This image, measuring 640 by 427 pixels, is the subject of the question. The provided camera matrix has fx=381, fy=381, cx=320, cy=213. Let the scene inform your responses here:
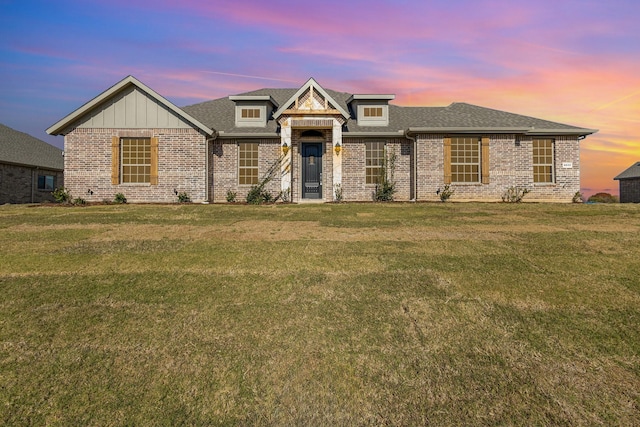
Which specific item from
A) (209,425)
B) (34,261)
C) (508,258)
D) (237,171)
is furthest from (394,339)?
(237,171)

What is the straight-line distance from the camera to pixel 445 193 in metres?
17.4

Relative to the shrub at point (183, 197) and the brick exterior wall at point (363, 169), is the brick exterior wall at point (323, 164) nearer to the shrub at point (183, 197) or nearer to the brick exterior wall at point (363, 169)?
the brick exterior wall at point (363, 169)

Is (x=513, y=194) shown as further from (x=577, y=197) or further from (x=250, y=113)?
(x=250, y=113)

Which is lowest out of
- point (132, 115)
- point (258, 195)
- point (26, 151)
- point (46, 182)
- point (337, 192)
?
point (258, 195)

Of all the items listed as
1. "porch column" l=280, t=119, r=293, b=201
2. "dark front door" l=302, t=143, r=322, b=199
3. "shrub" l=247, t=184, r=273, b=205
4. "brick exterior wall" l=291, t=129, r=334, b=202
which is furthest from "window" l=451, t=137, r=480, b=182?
"shrub" l=247, t=184, r=273, b=205

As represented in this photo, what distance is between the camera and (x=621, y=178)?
29.4 meters

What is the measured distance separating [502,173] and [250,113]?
1272 cm

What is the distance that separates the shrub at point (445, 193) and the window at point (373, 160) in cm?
304

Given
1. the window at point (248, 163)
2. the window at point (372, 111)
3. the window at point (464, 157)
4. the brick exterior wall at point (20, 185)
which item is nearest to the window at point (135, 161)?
the window at point (248, 163)

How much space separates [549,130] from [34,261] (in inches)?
791

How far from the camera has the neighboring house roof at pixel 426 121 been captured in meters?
17.6

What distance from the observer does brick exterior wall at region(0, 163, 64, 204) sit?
22156 millimetres

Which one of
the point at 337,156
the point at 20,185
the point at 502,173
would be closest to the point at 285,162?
the point at 337,156

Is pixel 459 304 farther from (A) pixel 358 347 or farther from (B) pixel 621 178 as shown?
(B) pixel 621 178
